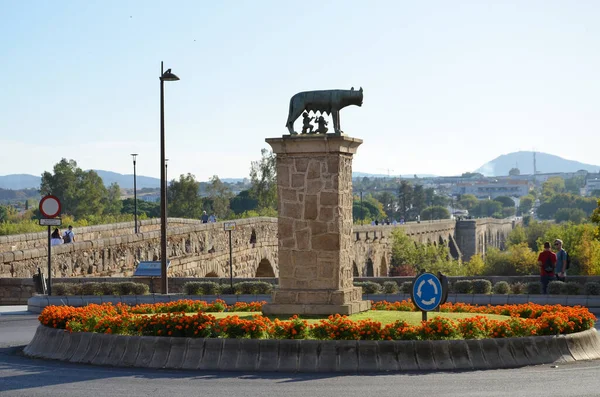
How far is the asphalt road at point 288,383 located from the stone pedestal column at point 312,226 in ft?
10.2

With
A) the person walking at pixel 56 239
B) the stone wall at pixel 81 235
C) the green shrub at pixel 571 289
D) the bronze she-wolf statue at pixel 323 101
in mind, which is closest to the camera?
the bronze she-wolf statue at pixel 323 101

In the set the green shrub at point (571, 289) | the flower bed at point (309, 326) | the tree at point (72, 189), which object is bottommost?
the flower bed at point (309, 326)

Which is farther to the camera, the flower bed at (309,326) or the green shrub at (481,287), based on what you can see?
the green shrub at (481,287)

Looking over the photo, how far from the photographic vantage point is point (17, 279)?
2806cm

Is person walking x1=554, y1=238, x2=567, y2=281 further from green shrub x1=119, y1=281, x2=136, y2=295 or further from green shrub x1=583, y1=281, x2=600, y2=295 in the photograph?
green shrub x1=119, y1=281, x2=136, y2=295

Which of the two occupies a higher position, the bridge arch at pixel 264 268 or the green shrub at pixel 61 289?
the bridge arch at pixel 264 268

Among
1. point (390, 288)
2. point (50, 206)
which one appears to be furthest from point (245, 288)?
point (50, 206)

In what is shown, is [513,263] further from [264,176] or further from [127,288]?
[127,288]

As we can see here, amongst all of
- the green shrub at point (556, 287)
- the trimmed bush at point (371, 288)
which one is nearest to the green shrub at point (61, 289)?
the trimmed bush at point (371, 288)

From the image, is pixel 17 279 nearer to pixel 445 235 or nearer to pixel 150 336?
pixel 150 336

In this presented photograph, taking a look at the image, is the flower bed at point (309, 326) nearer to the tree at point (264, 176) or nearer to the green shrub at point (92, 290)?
the green shrub at point (92, 290)

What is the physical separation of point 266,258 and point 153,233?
16.7m

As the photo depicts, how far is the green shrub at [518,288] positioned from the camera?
2645 centimetres

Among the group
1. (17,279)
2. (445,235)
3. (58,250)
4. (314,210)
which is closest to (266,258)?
(58,250)
